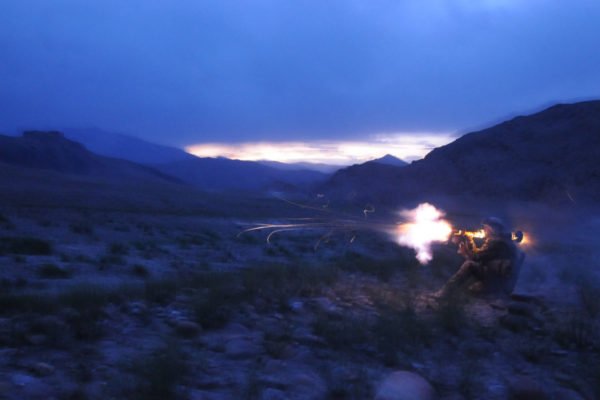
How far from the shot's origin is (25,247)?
55.1 feet

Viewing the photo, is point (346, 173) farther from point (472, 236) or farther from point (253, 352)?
point (253, 352)

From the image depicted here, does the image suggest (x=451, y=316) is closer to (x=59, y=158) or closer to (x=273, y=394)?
(x=273, y=394)

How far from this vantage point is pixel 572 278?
15867 mm

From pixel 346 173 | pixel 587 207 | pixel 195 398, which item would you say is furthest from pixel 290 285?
pixel 346 173

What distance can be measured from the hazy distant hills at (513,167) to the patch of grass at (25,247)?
45.8 m

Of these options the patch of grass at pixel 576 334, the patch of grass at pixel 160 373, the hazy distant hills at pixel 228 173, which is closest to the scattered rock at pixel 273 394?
the patch of grass at pixel 160 373

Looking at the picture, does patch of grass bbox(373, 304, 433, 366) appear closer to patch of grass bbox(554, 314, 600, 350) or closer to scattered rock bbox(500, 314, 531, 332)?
scattered rock bbox(500, 314, 531, 332)

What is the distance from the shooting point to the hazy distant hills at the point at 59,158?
94562mm

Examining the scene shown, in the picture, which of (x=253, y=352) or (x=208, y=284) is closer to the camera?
(x=253, y=352)

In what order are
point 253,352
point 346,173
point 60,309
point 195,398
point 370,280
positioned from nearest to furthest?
point 195,398 < point 253,352 < point 60,309 < point 370,280 < point 346,173

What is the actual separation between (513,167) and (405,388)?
5838 cm

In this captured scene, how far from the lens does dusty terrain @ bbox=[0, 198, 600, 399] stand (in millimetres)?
6469

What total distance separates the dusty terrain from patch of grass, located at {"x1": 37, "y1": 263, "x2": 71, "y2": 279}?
0.12 feet

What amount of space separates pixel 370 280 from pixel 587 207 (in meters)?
41.4
